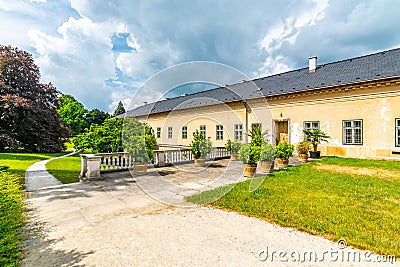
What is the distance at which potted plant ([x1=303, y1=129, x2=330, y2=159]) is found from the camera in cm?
1231

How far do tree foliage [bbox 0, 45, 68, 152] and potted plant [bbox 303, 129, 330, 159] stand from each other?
75.4 ft

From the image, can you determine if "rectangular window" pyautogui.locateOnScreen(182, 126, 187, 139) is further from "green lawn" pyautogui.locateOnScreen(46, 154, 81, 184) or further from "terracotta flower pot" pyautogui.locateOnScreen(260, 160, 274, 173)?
"terracotta flower pot" pyautogui.locateOnScreen(260, 160, 274, 173)

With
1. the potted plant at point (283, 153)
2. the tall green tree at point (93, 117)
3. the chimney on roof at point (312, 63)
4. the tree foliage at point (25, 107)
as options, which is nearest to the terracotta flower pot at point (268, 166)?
the potted plant at point (283, 153)

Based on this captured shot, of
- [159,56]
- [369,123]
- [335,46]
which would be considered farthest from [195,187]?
[335,46]

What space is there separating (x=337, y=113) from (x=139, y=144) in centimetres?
1229

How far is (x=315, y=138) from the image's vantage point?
41.5ft

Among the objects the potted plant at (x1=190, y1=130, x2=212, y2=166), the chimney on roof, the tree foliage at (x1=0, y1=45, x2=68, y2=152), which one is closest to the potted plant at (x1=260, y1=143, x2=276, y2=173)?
the potted plant at (x1=190, y1=130, x2=212, y2=166)

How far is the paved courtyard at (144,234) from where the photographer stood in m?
2.59

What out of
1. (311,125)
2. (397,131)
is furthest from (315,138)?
(397,131)

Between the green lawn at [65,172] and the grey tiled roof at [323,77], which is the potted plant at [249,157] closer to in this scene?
the green lawn at [65,172]

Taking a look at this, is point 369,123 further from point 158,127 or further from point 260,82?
point 158,127

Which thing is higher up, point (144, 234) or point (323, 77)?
point (323, 77)

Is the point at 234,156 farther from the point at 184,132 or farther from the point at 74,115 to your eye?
the point at 74,115

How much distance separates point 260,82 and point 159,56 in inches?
562
